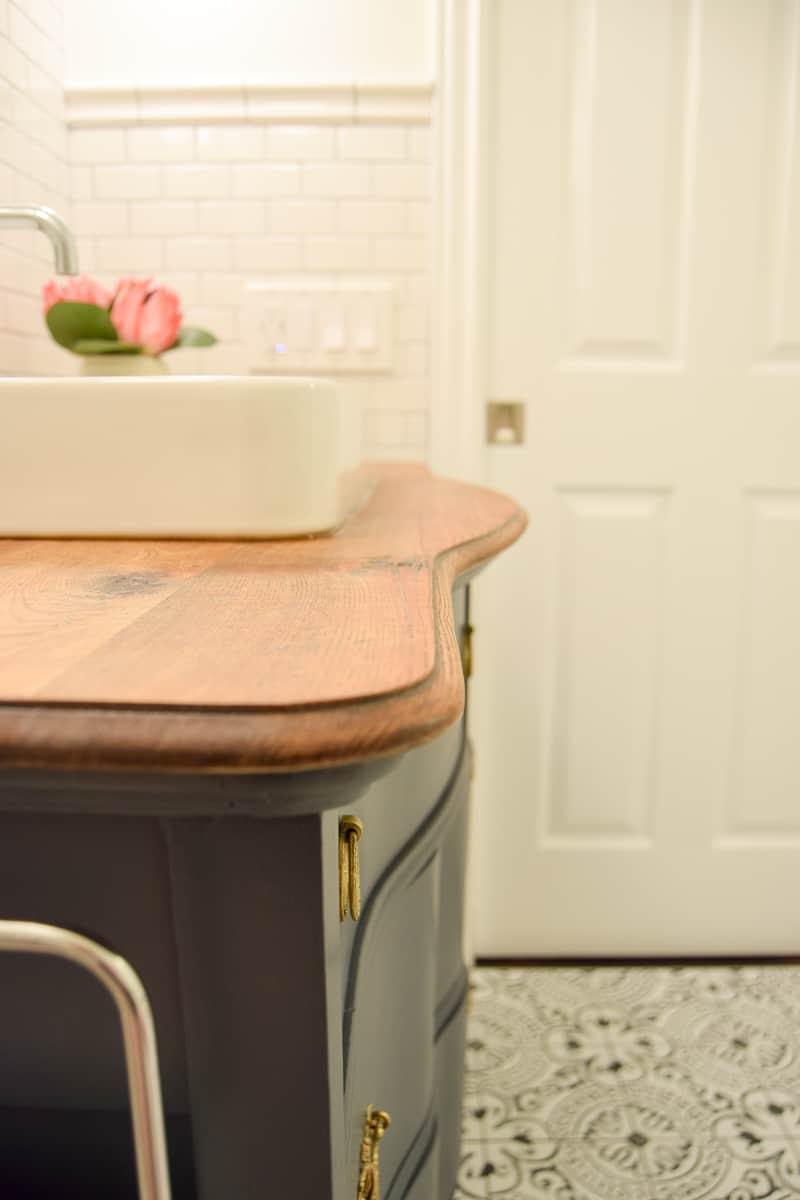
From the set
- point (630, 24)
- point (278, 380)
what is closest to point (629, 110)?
point (630, 24)

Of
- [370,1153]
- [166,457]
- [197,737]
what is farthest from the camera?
[166,457]

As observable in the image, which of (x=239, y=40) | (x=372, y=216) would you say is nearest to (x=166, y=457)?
(x=372, y=216)

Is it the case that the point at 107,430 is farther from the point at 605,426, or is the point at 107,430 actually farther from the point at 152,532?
the point at 605,426

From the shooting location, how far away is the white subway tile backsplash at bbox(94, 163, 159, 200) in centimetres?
138

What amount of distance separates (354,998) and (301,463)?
1.19ft

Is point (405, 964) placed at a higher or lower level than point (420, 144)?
lower

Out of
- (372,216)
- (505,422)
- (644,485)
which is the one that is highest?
(372,216)

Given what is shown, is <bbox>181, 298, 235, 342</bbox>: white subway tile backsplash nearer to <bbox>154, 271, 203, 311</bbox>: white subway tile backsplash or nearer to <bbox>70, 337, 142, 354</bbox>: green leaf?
<bbox>154, 271, 203, 311</bbox>: white subway tile backsplash

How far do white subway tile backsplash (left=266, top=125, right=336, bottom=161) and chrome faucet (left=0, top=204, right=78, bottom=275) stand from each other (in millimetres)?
617

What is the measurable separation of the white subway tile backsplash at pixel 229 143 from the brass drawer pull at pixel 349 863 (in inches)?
49.3

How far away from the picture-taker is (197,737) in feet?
0.97

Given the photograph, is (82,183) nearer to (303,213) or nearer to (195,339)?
(303,213)

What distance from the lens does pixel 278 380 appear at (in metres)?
0.65

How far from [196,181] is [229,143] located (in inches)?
2.9
